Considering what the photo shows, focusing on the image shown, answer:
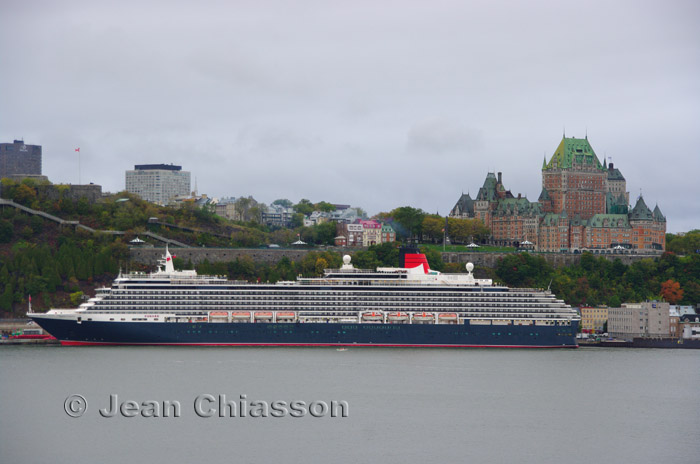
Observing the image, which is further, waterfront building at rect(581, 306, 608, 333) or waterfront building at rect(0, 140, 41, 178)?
waterfront building at rect(0, 140, 41, 178)

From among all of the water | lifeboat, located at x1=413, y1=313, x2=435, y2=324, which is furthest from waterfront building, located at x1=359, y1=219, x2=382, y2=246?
the water

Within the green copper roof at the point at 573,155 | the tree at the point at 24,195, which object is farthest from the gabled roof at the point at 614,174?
the tree at the point at 24,195

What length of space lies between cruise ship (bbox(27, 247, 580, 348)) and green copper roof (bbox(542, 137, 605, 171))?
6706cm

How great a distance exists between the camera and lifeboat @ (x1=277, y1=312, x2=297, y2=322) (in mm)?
82250

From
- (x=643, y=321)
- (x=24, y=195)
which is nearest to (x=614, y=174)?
(x=643, y=321)

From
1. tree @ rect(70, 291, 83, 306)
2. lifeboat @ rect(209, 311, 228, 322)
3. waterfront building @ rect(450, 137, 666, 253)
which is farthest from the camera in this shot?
waterfront building @ rect(450, 137, 666, 253)

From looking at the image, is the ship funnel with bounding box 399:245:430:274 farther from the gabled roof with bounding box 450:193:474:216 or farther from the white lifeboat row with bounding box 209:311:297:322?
the gabled roof with bounding box 450:193:474:216

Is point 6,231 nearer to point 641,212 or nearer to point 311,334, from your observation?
point 311,334

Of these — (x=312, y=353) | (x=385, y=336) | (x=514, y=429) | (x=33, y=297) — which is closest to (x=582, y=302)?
(x=385, y=336)

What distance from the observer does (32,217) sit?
11669 centimetres

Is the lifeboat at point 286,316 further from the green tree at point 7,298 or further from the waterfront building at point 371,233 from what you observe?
the waterfront building at point 371,233

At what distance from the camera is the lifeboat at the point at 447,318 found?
271 ft

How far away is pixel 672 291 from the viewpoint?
356ft

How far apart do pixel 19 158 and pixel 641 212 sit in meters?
89.6
